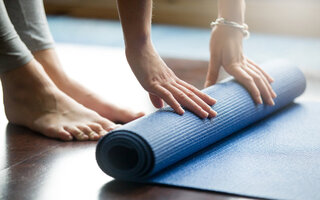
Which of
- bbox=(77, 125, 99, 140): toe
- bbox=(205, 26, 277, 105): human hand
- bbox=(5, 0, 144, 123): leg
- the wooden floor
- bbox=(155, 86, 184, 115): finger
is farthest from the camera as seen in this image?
bbox=(5, 0, 144, 123): leg

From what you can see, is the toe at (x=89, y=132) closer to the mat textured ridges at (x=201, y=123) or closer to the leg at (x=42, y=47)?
the leg at (x=42, y=47)

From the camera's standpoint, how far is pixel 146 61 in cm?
170

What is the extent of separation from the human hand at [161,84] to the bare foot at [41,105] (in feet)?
0.98

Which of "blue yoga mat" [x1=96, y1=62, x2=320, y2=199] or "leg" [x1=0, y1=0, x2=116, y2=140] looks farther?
"leg" [x1=0, y1=0, x2=116, y2=140]

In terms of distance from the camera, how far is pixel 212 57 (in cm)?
209

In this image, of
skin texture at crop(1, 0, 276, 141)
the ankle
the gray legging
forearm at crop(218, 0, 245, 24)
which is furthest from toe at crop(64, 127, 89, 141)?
forearm at crop(218, 0, 245, 24)

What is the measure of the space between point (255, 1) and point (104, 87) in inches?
89.1

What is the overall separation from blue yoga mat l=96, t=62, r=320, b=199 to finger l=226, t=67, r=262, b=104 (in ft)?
0.07

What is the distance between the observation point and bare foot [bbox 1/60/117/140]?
1.95m

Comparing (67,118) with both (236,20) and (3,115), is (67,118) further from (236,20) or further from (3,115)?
(236,20)

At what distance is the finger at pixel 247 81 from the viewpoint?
198 cm

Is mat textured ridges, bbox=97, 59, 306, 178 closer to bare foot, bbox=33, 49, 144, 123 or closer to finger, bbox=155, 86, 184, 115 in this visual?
finger, bbox=155, 86, 184, 115

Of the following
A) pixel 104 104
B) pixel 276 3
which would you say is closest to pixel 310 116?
pixel 104 104

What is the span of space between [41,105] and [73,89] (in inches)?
7.6
